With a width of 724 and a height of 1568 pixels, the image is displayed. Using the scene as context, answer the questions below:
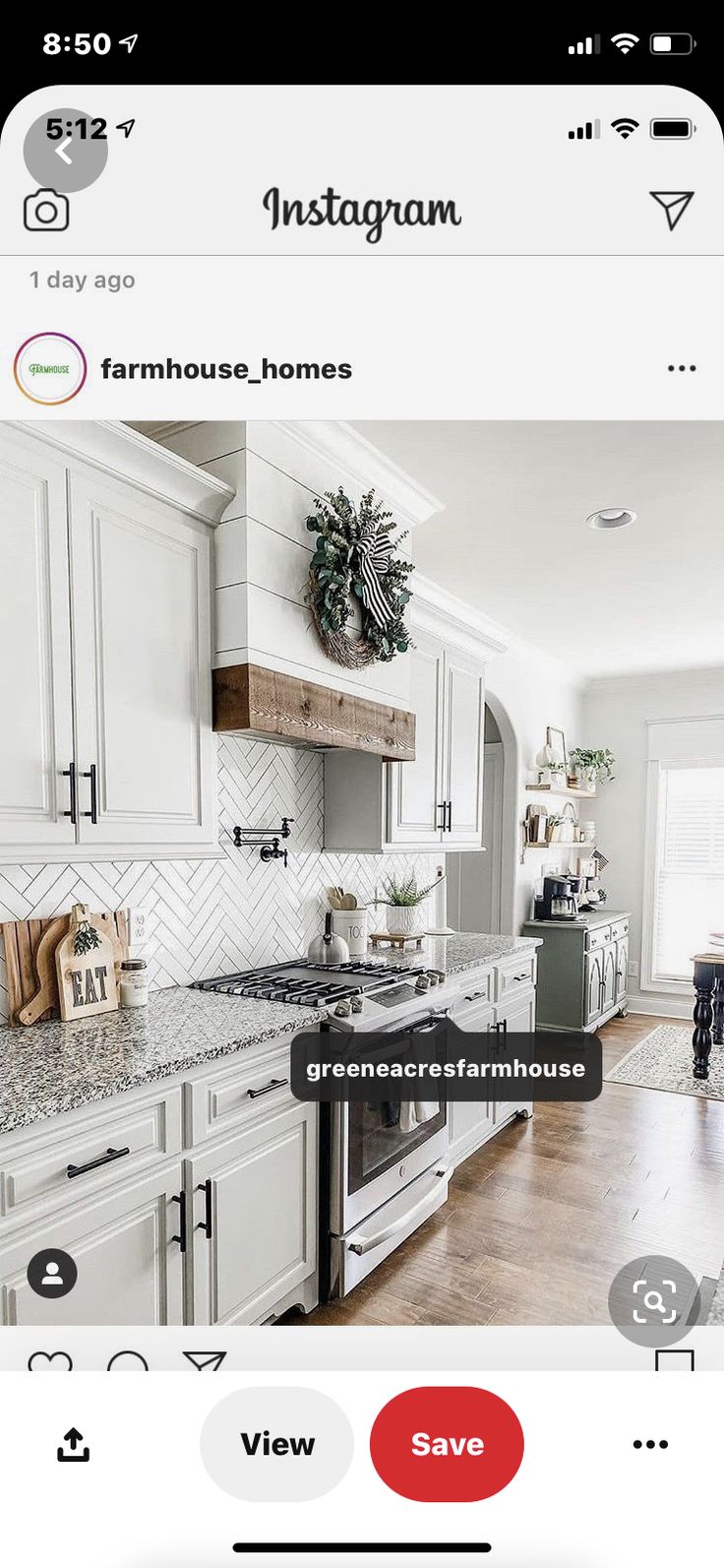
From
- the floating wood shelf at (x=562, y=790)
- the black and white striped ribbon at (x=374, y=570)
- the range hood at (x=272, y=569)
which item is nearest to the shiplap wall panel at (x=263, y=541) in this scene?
the range hood at (x=272, y=569)

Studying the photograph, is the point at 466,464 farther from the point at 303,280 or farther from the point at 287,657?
the point at 303,280

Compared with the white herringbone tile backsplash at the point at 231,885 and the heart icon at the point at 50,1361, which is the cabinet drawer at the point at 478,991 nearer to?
the white herringbone tile backsplash at the point at 231,885

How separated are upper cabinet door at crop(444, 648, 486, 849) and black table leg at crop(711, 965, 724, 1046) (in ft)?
4.19

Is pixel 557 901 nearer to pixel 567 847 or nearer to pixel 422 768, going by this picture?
pixel 567 847

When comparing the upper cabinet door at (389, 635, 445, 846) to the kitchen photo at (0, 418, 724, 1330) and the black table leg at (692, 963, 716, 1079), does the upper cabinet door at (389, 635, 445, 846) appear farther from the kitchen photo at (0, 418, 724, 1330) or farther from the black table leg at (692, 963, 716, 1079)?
the black table leg at (692, 963, 716, 1079)

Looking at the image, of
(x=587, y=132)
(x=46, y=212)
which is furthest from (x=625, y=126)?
(x=46, y=212)

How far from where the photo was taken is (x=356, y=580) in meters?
1.70

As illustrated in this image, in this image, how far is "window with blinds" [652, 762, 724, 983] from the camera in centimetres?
438

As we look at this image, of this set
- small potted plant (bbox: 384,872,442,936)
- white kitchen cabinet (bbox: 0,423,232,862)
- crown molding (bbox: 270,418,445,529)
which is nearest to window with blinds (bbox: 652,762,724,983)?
small potted plant (bbox: 384,872,442,936)

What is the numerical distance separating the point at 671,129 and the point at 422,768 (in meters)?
2.05

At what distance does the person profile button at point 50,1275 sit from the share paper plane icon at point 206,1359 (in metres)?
0.12

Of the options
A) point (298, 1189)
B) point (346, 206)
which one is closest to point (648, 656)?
point (298, 1189)
